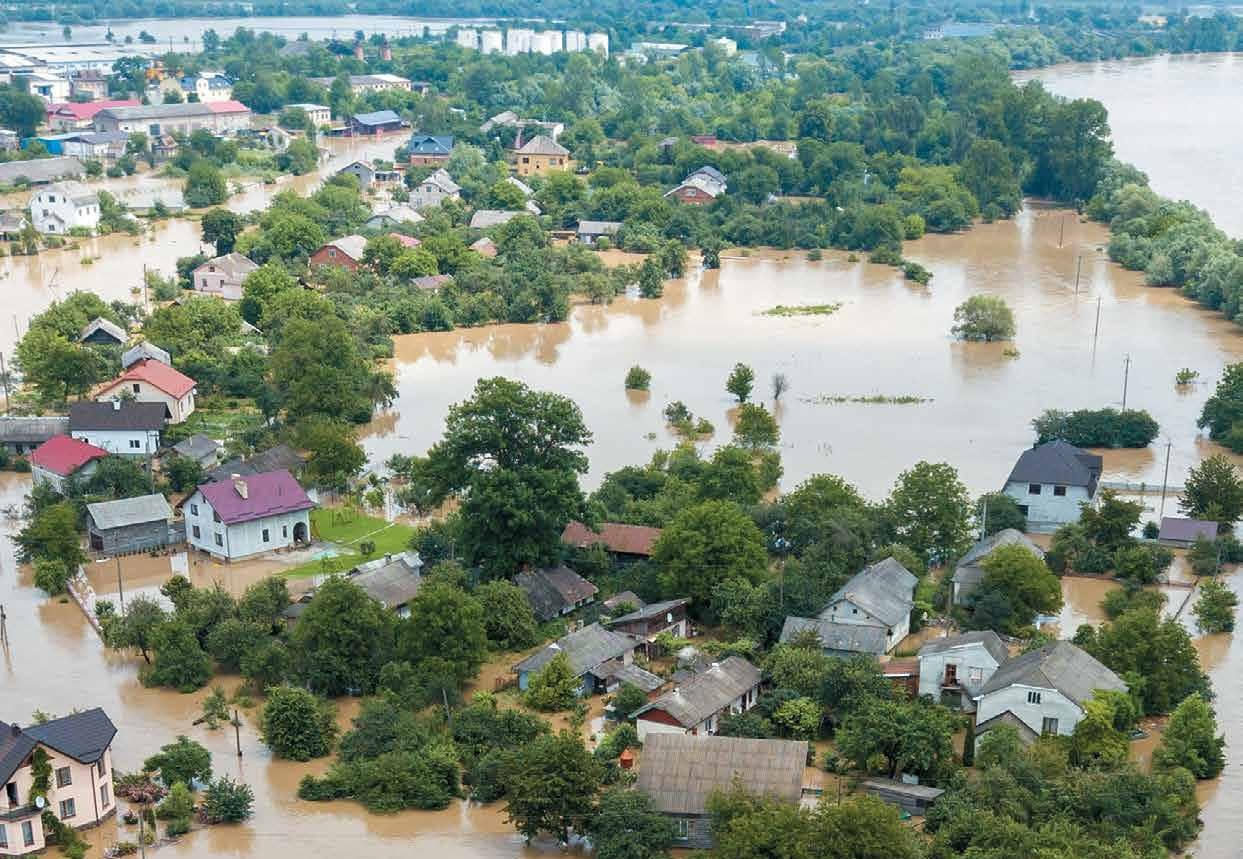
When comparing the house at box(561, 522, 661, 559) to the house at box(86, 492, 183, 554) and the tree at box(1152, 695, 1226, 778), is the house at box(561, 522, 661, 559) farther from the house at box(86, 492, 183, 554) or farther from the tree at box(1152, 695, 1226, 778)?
the tree at box(1152, 695, 1226, 778)

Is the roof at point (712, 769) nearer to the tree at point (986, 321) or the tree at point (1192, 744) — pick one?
the tree at point (1192, 744)

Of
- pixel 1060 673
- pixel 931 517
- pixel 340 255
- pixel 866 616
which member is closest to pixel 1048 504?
pixel 931 517

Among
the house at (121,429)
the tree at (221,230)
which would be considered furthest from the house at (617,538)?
the tree at (221,230)

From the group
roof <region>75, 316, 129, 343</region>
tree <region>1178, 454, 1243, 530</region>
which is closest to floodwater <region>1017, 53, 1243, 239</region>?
tree <region>1178, 454, 1243, 530</region>

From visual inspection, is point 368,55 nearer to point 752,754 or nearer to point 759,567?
point 759,567

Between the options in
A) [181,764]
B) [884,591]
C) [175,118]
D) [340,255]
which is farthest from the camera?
[175,118]

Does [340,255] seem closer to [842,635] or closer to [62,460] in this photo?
[62,460]
